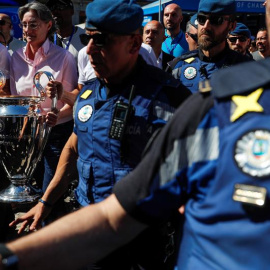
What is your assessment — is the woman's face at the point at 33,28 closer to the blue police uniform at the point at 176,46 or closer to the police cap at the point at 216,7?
the police cap at the point at 216,7

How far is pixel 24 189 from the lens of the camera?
2.67m

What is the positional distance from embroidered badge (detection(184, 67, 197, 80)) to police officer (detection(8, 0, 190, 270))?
1430 mm

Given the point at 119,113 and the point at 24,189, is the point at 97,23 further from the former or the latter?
the point at 24,189

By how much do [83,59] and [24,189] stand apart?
1.51 m

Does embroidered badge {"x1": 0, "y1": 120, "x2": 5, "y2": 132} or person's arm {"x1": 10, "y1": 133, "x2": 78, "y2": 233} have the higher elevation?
embroidered badge {"x1": 0, "y1": 120, "x2": 5, "y2": 132}

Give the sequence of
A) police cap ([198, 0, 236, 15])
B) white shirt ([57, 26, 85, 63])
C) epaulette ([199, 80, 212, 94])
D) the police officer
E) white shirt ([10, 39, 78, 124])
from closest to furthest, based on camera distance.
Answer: epaulette ([199, 80, 212, 94]), the police officer, white shirt ([10, 39, 78, 124]), police cap ([198, 0, 236, 15]), white shirt ([57, 26, 85, 63])

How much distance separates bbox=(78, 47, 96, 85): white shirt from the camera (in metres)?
3.64

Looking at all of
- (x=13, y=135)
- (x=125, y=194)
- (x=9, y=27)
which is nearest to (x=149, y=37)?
(x=9, y=27)

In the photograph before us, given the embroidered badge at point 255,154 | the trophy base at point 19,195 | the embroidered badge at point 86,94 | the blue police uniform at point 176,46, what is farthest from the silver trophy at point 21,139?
the blue police uniform at point 176,46

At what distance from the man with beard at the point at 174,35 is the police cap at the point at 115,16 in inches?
164

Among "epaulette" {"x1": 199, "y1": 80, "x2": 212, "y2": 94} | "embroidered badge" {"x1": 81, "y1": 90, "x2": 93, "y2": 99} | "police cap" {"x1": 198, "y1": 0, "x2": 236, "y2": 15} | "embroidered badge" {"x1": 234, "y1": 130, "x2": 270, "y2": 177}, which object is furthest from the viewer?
"police cap" {"x1": 198, "y1": 0, "x2": 236, "y2": 15}

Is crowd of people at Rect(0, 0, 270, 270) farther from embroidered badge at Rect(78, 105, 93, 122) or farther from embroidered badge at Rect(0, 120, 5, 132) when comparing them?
embroidered badge at Rect(0, 120, 5, 132)

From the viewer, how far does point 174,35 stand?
644 cm

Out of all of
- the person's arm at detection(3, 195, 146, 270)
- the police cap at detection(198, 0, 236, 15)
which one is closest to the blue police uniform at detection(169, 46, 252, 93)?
the police cap at detection(198, 0, 236, 15)
